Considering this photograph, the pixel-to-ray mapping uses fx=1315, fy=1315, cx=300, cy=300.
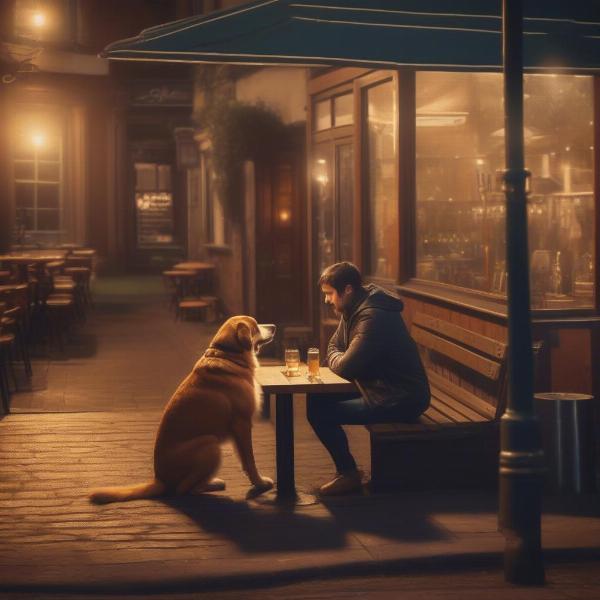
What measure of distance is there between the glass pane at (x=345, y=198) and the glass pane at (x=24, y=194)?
1440 cm

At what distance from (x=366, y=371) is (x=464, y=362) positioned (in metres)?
1.22

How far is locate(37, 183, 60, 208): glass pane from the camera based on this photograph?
1049 inches

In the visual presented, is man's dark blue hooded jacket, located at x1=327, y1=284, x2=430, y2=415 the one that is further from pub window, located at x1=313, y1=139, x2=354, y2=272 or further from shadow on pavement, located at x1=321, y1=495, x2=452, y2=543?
pub window, located at x1=313, y1=139, x2=354, y2=272

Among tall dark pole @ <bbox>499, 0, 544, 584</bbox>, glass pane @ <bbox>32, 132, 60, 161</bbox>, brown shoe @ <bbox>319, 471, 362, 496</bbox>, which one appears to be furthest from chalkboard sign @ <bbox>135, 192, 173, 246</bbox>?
tall dark pole @ <bbox>499, 0, 544, 584</bbox>

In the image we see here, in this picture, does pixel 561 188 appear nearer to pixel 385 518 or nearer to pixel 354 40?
pixel 354 40

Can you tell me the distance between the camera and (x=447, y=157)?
36.8 ft

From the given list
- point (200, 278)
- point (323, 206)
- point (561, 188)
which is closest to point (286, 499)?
point (561, 188)

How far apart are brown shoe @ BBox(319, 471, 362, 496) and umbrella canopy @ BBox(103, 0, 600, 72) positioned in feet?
8.50

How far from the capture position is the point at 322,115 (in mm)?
13758

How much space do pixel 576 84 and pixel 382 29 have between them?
164 centimetres

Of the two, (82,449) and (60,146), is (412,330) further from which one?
(60,146)

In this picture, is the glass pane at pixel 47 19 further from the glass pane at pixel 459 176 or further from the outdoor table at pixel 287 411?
the outdoor table at pixel 287 411

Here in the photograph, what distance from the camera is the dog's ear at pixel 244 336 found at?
7551 millimetres

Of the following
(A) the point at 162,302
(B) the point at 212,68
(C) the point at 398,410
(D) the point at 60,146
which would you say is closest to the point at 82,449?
(C) the point at 398,410
